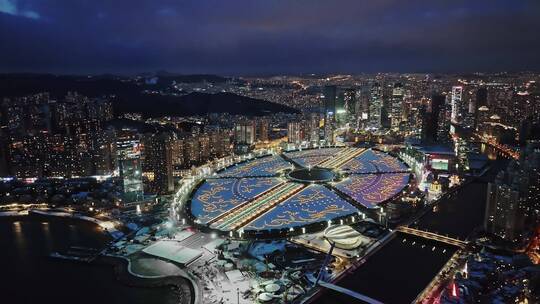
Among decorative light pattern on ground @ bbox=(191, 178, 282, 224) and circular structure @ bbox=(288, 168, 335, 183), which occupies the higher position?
circular structure @ bbox=(288, 168, 335, 183)

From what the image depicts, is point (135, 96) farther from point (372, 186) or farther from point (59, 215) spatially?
point (372, 186)

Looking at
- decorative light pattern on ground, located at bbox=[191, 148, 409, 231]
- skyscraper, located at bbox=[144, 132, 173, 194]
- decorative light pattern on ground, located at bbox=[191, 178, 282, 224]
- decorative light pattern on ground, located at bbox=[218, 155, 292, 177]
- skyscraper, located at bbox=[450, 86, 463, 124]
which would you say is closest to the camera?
decorative light pattern on ground, located at bbox=[191, 148, 409, 231]

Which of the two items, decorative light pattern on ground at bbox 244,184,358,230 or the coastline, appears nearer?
the coastline

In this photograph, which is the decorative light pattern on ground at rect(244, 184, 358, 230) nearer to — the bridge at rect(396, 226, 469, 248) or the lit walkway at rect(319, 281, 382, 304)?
the bridge at rect(396, 226, 469, 248)

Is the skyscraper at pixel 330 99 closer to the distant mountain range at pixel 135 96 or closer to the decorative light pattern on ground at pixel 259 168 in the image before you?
the distant mountain range at pixel 135 96

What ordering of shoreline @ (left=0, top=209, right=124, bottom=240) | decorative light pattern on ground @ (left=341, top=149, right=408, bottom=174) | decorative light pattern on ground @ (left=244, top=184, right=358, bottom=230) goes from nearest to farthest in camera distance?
decorative light pattern on ground @ (left=244, top=184, right=358, bottom=230), shoreline @ (left=0, top=209, right=124, bottom=240), decorative light pattern on ground @ (left=341, top=149, right=408, bottom=174)

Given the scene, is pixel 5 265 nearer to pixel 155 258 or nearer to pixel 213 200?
pixel 155 258

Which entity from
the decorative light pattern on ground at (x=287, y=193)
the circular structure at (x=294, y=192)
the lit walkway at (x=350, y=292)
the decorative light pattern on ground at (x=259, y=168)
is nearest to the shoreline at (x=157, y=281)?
the circular structure at (x=294, y=192)

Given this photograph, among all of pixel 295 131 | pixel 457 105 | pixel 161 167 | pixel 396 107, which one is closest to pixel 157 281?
pixel 161 167

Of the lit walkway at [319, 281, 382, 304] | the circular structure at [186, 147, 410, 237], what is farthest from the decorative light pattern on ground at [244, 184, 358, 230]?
the lit walkway at [319, 281, 382, 304]
